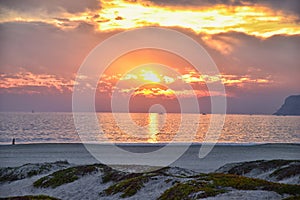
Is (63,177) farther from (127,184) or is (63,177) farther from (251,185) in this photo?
(251,185)

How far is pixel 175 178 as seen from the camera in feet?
97.9

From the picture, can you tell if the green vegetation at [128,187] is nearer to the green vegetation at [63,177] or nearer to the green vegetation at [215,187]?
the green vegetation at [215,187]

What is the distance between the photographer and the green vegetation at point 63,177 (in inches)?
1382

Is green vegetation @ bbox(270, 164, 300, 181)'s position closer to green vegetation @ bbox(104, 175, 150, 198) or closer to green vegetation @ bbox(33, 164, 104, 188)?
green vegetation @ bbox(104, 175, 150, 198)

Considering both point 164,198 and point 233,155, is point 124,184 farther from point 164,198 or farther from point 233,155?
point 233,155

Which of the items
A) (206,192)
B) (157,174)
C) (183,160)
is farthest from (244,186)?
(183,160)

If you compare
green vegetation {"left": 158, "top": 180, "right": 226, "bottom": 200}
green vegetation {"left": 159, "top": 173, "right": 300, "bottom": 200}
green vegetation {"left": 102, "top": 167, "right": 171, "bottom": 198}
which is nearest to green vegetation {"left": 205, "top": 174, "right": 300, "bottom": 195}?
green vegetation {"left": 159, "top": 173, "right": 300, "bottom": 200}

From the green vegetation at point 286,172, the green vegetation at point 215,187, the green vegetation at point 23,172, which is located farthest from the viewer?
the green vegetation at point 23,172

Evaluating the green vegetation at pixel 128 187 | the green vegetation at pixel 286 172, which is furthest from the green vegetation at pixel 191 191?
the green vegetation at pixel 286 172

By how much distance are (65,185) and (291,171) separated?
811 inches

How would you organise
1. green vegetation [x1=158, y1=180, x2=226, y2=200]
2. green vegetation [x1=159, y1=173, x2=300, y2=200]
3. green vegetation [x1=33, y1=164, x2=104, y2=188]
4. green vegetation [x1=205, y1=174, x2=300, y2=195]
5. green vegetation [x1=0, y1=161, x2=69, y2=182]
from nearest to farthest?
green vegetation [x1=205, y1=174, x2=300, y2=195] < green vegetation [x1=159, y1=173, x2=300, y2=200] < green vegetation [x1=158, y1=180, x2=226, y2=200] < green vegetation [x1=33, y1=164, x2=104, y2=188] < green vegetation [x1=0, y1=161, x2=69, y2=182]

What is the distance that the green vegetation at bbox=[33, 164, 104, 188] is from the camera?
115 ft

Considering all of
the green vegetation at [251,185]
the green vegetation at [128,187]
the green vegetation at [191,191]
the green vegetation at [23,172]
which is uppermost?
the green vegetation at [251,185]

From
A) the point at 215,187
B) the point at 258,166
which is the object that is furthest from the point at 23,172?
the point at 258,166
